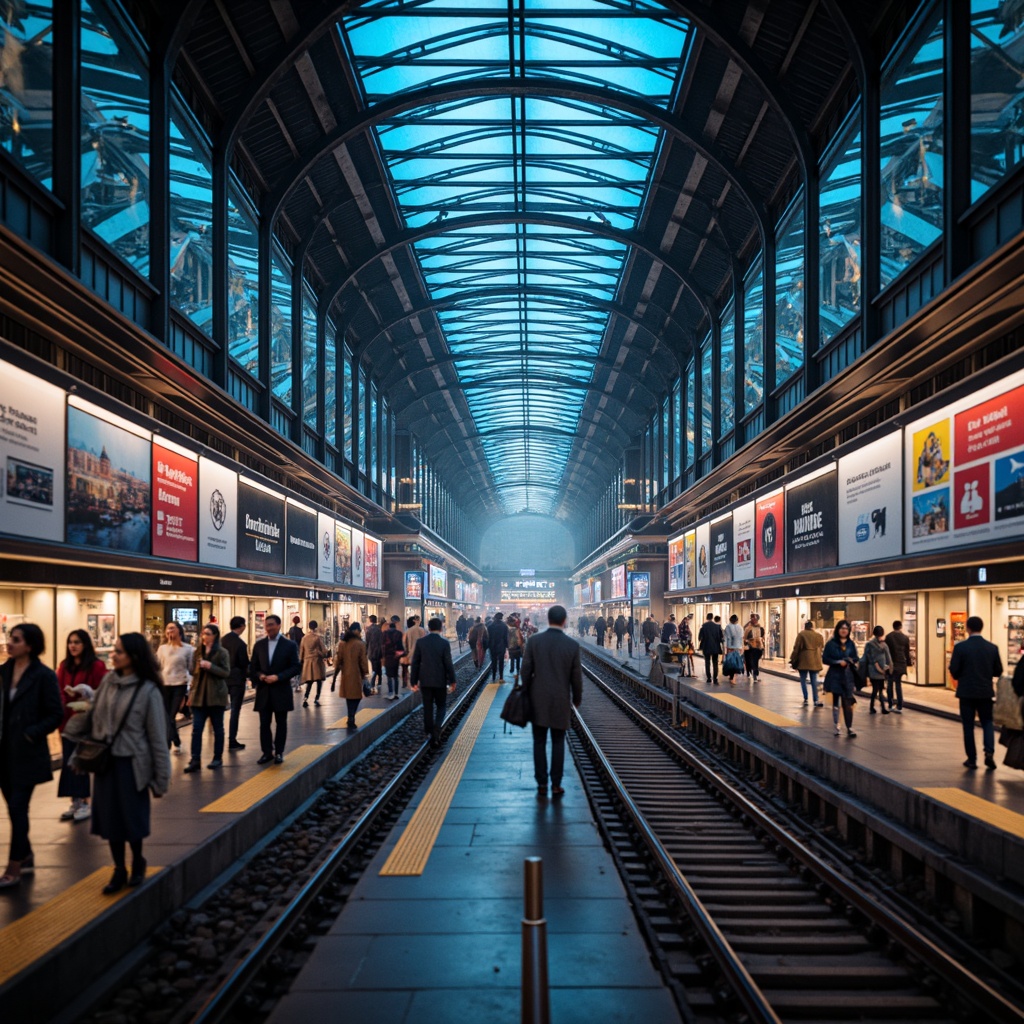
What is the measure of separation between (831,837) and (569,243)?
2306cm

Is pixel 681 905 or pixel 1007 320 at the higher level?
pixel 1007 320

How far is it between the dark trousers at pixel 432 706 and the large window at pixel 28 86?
7.77m

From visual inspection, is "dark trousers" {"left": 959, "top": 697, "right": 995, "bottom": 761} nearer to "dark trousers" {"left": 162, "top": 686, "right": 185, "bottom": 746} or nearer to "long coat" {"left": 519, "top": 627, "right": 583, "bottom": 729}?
"long coat" {"left": 519, "top": 627, "right": 583, "bottom": 729}

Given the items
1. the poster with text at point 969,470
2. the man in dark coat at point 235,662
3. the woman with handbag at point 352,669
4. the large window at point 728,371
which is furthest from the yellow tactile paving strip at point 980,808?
the large window at point 728,371

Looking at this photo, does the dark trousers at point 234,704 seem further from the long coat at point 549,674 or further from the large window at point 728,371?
the large window at point 728,371

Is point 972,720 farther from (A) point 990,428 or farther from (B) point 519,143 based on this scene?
(B) point 519,143

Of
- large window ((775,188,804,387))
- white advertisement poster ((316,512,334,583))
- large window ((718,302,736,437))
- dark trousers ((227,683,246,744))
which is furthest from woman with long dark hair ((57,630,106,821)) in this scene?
large window ((718,302,736,437))

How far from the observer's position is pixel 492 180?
82.1 feet

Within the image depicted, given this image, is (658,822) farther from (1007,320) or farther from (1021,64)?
(1021,64)

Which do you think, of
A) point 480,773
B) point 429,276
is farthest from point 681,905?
point 429,276

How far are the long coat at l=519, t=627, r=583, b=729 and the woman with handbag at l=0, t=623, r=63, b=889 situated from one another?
13.2 feet

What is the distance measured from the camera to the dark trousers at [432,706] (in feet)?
42.8

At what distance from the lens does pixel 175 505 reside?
14.3 m

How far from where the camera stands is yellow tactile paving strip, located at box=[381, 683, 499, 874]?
7098mm
